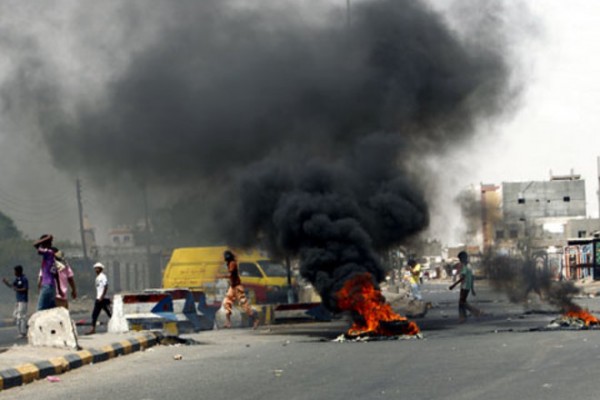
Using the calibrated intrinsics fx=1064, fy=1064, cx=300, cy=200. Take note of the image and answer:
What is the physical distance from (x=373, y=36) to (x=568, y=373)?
13.9m

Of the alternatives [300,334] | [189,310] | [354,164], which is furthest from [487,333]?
[189,310]

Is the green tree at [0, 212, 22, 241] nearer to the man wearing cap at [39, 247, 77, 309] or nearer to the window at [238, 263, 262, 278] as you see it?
the window at [238, 263, 262, 278]

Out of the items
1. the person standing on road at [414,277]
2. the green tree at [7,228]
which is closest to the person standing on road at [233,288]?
the person standing on road at [414,277]

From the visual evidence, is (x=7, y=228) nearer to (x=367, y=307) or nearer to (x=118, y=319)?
(x=118, y=319)

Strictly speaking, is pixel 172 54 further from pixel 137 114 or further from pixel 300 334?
pixel 300 334

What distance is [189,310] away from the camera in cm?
2217

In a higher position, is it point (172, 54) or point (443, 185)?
point (172, 54)

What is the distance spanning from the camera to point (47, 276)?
58.0ft

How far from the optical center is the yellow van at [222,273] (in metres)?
29.5

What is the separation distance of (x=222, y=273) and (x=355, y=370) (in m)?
17.2

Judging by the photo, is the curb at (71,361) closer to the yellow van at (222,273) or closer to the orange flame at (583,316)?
the orange flame at (583,316)

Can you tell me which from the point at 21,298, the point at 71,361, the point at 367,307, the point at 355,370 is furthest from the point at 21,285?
the point at 355,370

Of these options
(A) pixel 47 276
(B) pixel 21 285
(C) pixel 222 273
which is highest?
(A) pixel 47 276

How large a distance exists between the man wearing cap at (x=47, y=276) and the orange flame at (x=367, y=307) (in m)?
4.91
